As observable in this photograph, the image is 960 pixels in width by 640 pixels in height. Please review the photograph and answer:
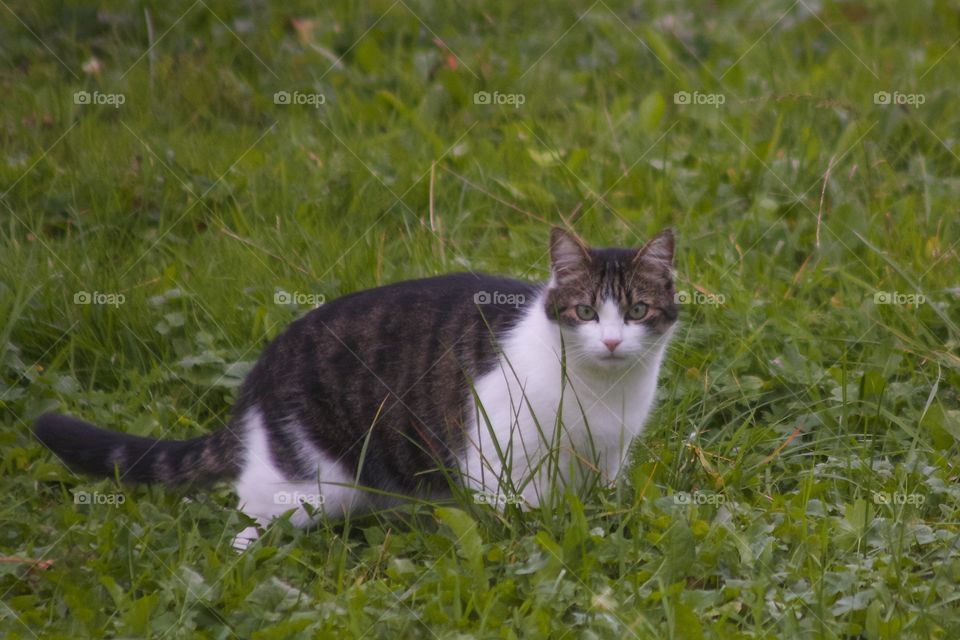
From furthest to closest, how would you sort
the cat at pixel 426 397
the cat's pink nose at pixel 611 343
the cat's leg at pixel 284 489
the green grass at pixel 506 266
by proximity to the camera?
the cat's leg at pixel 284 489, the cat at pixel 426 397, the cat's pink nose at pixel 611 343, the green grass at pixel 506 266

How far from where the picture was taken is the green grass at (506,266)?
2879mm

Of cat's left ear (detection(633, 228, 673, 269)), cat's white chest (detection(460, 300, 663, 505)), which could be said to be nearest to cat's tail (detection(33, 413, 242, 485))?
cat's white chest (detection(460, 300, 663, 505))

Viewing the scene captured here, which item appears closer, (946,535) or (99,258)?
(946,535)

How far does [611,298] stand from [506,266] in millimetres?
1198

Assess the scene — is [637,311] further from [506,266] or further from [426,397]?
[506,266]

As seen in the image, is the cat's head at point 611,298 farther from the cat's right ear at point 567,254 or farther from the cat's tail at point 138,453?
the cat's tail at point 138,453

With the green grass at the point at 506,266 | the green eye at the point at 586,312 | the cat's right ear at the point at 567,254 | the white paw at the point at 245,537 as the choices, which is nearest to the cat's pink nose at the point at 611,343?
the green eye at the point at 586,312

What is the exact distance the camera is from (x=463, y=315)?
3.52 metres

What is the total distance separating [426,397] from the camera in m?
3.48

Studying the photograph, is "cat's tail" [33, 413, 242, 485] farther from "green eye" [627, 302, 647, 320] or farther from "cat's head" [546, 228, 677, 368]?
"green eye" [627, 302, 647, 320]

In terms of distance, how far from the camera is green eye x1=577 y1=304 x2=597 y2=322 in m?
3.35

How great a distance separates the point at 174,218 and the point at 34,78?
151 centimetres

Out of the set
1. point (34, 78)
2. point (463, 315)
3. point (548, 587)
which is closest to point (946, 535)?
point (548, 587)

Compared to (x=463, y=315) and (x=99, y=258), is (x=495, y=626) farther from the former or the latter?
(x=99, y=258)
